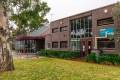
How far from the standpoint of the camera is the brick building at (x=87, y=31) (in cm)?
3484

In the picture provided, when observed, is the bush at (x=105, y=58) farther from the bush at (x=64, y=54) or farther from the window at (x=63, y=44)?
the window at (x=63, y=44)

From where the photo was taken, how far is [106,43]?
3566cm

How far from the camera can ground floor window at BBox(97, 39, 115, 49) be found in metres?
34.4

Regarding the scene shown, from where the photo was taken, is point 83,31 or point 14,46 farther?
point 14,46

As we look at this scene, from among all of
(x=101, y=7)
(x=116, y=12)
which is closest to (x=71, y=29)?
(x=101, y=7)

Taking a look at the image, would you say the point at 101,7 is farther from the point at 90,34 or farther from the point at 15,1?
the point at 15,1

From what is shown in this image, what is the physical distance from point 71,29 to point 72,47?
301 cm

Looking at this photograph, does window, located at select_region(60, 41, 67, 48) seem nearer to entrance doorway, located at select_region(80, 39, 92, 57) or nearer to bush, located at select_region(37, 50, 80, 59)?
bush, located at select_region(37, 50, 80, 59)

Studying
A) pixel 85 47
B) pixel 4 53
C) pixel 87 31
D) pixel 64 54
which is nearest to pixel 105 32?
pixel 87 31

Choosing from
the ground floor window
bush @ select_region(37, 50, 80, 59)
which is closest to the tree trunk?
the ground floor window

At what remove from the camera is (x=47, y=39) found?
56.0 meters

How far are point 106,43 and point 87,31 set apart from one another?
5274 millimetres

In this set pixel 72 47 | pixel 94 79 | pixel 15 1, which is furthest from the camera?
pixel 72 47

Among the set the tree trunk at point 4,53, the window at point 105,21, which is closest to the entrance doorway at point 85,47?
the window at point 105,21
